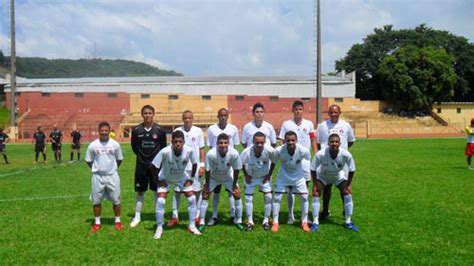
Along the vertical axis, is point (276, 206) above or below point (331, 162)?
below

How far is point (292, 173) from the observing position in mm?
7504

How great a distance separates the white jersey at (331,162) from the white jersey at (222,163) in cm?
134

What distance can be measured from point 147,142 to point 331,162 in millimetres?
3248

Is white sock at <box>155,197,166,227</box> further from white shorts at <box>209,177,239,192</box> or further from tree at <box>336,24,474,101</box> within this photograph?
tree at <box>336,24,474,101</box>

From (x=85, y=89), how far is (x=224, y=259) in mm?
54453

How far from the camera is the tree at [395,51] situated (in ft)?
200

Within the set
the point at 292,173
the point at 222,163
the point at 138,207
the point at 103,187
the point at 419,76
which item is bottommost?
the point at 138,207

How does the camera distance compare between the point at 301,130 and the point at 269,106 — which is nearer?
the point at 301,130

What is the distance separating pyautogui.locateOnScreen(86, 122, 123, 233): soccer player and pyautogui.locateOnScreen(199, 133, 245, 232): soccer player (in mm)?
1527

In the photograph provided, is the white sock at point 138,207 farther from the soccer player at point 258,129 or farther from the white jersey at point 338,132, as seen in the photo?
the white jersey at point 338,132

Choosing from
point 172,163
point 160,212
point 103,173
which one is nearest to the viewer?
point 160,212

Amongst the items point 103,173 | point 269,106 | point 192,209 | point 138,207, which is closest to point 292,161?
point 192,209

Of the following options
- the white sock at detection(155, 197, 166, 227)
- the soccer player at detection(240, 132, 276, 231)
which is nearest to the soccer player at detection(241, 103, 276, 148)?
the soccer player at detection(240, 132, 276, 231)

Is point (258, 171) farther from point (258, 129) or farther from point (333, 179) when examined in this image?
point (333, 179)
